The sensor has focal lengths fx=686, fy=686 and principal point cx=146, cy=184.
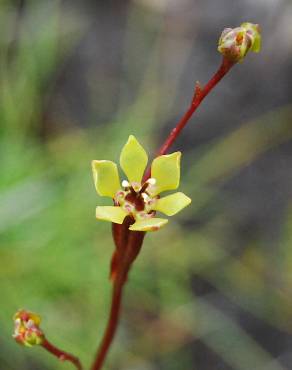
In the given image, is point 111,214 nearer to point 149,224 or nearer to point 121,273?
point 149,224

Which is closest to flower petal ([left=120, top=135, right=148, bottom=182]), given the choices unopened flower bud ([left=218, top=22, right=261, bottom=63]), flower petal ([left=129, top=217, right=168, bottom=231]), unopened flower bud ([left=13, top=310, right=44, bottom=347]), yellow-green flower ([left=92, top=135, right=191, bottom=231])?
yellow-green flower ([left=92, top=135, right=191, bottom=231])

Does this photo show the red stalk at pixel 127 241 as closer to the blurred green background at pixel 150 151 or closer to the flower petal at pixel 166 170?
the flower petal at pixel 166 170

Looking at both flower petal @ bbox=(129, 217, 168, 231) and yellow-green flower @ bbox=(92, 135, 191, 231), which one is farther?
yellow-green flower @ bbox=(92, 135, 191, 231)

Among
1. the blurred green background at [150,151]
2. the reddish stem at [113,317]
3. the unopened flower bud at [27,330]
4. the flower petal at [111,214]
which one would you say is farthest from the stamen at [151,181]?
the blurred green background at [150,151]

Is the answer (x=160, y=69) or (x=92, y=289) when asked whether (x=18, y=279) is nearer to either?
(x=92, y=289)

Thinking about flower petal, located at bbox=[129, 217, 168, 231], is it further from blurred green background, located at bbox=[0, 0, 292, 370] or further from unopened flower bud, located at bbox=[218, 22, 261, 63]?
blurred green background, located at bbox=[0, 0, 292, 370]

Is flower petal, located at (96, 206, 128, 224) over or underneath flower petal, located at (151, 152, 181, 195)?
underneath

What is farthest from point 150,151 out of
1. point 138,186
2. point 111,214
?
point 111,214

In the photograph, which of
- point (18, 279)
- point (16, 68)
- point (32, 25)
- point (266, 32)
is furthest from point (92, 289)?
point (266, 32)
